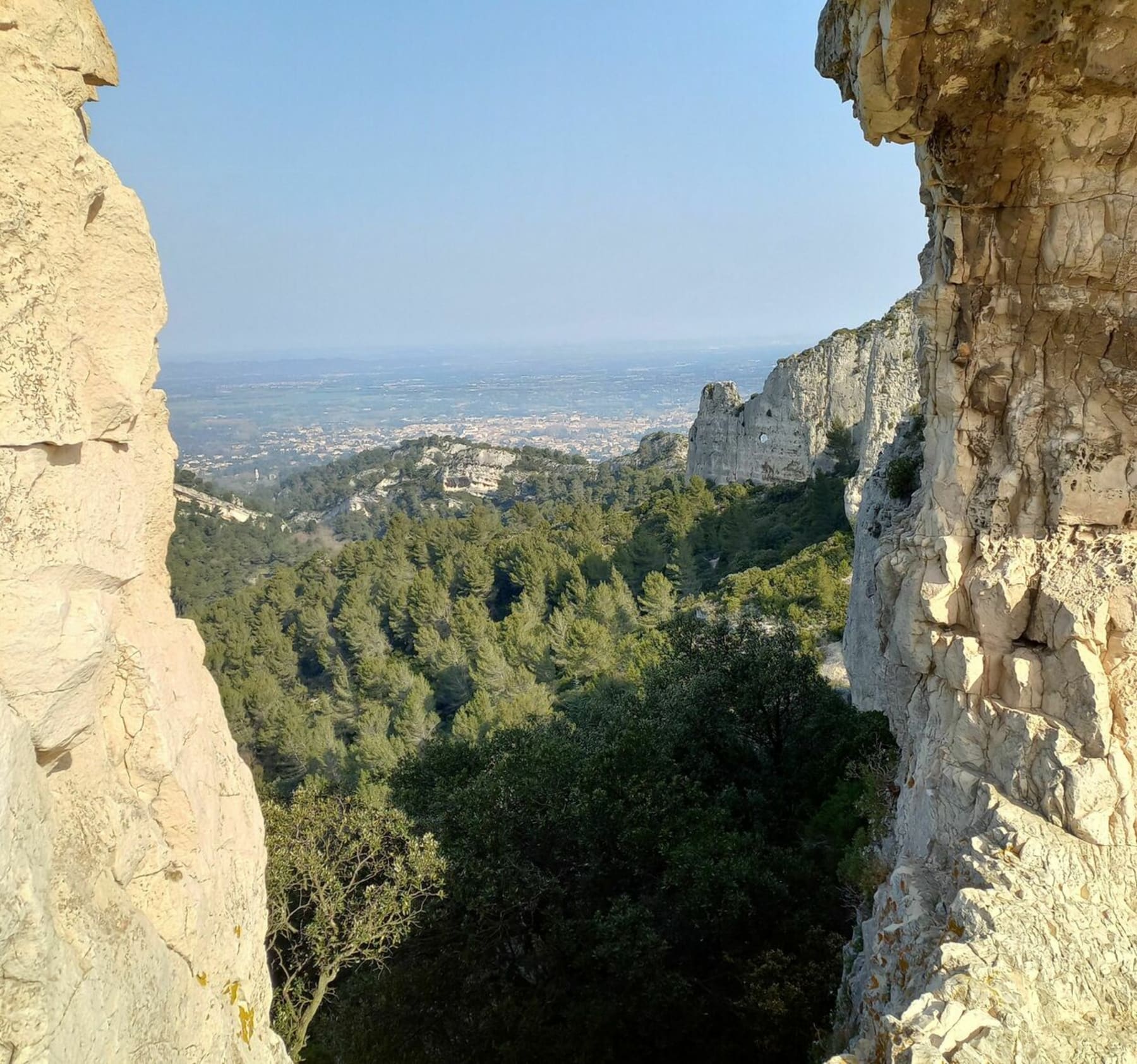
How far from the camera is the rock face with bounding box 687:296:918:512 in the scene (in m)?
39.3

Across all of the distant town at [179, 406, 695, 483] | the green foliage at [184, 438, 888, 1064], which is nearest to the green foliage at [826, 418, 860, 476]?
the green foliage at [184, 438, 888, 1064]

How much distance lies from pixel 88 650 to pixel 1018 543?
7.73 meters

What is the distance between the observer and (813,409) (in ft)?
160

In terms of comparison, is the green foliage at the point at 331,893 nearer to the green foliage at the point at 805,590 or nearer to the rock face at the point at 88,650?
the rock face at the point at 88,650

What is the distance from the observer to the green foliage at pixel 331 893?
35.1ft

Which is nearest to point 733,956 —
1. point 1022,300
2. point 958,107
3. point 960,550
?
point 960,550

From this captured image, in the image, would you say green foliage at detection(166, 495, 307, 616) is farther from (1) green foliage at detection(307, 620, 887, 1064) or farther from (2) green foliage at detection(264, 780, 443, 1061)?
(1) green foliage at detection(307, 620, 887, 1064)

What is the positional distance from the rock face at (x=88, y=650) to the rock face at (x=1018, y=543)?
5.33 meters

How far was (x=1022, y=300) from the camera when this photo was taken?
7270 millimetres

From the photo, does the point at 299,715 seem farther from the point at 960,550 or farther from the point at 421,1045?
the point at 960,550

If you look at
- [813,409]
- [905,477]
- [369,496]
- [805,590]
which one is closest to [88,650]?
[905,477]

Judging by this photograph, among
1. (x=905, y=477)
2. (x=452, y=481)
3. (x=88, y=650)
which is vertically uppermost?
(x=905, y=477)

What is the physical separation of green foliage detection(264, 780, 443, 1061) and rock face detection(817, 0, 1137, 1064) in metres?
6.31

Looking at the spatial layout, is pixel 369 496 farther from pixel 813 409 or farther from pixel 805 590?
pixel 805 590
